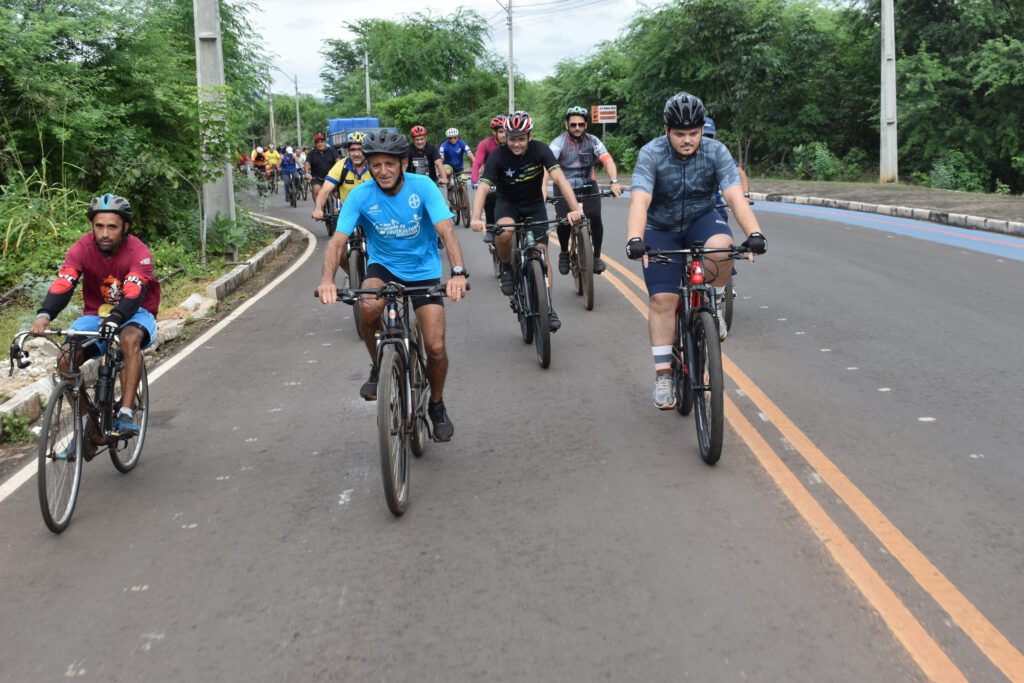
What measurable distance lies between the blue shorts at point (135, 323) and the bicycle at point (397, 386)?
→ 1.43 meters

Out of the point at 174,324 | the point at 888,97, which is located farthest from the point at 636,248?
the point at 888,97

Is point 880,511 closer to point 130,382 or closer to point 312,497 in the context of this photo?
point 312,497

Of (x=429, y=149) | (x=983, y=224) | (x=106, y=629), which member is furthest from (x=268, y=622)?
(x=983, y=224)

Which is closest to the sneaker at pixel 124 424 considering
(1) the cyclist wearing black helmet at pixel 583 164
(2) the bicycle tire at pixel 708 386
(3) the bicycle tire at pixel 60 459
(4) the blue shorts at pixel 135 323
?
(3) the bicycle tire at pixel 60 459

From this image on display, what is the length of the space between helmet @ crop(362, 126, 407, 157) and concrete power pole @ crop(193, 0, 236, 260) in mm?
10852

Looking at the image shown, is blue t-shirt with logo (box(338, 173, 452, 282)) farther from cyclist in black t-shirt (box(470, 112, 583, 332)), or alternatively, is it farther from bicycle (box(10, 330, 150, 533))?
cyclist in black t-shirt (box(470, 112, 583, 332))

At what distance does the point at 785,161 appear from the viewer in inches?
1486

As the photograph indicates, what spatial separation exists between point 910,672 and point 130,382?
14.3 ft

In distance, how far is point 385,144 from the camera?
586cm

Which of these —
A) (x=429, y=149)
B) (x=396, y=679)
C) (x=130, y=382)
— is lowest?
(x=396, y=679)

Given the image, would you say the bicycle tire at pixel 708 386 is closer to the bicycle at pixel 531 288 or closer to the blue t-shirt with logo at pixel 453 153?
the bicycle at pixel 531 288

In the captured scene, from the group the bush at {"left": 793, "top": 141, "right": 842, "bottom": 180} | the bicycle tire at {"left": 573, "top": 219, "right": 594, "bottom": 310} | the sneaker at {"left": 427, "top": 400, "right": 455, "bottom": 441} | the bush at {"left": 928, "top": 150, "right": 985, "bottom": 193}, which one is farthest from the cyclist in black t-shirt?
the bush at {"left": 793, "top": 141, "right": 842, "bottom": 180}

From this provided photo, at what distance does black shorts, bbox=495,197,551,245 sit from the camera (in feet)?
31.8

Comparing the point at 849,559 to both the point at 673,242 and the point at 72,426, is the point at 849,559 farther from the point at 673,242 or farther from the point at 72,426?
the point at 72,426
